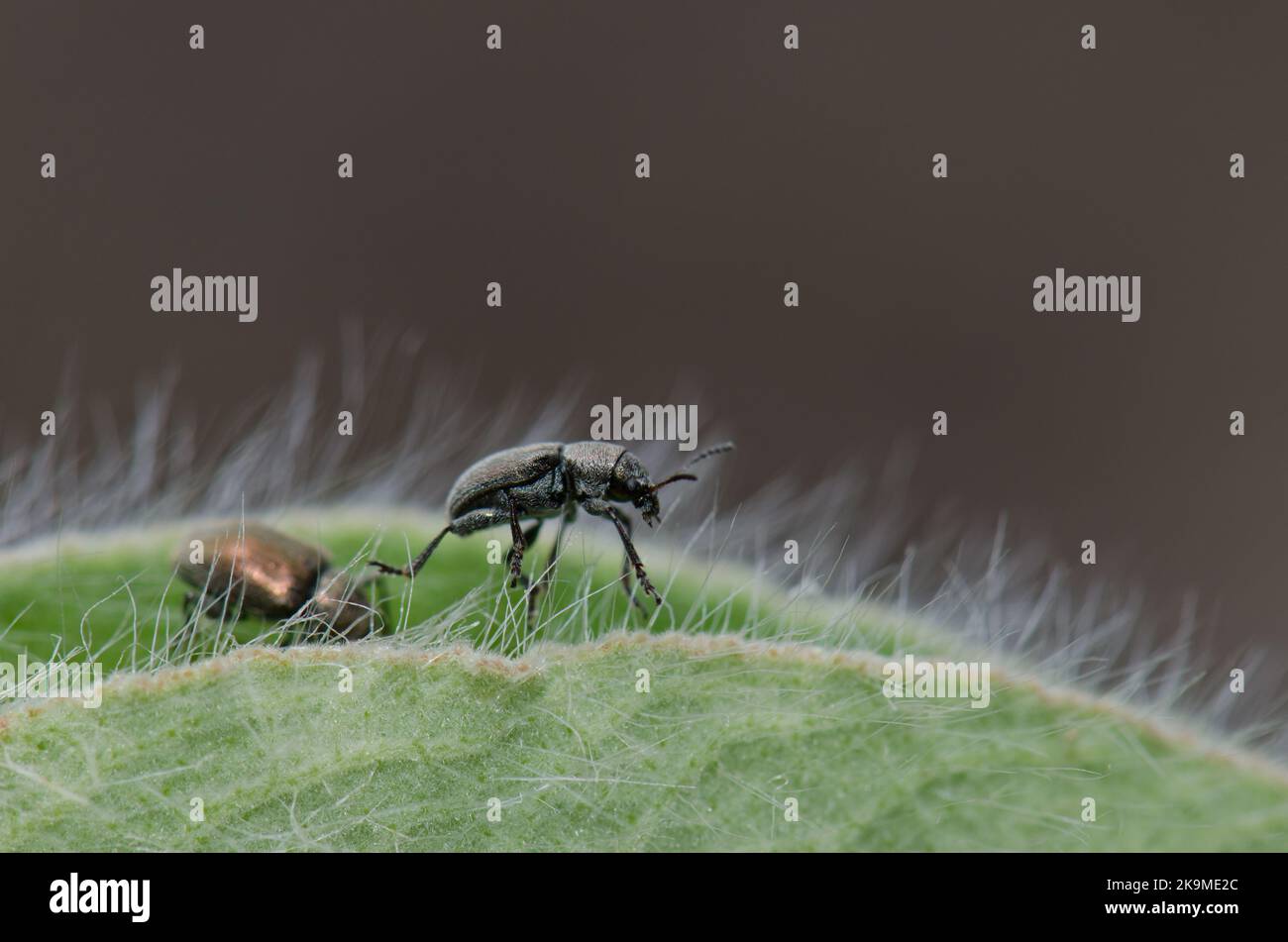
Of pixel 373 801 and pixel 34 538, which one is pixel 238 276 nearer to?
pixel 34 538

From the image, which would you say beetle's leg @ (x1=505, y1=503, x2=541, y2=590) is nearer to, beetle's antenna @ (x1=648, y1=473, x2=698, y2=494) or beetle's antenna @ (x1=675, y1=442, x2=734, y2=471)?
beetle's antenna @ (x1=648, y1=473, x2=698, y2=494)

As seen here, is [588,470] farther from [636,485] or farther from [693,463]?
[693,463]

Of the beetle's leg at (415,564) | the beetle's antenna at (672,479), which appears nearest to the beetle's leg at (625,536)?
the beetle's antenna at (672,479)

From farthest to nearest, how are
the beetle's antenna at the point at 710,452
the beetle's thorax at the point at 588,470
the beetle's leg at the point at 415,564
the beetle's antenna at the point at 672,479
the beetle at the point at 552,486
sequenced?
1. the beetle's antenna at the point at 710,452
2. the beetle's antenna at the point at 672,479
3. the beetle's thorax at the point at 588,470
4. the beetle at the point at 552,486
5. the beetle's leg at the point at 415,564

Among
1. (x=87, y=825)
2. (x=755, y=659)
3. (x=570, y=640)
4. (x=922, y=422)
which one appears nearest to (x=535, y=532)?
(x=570, y=640)

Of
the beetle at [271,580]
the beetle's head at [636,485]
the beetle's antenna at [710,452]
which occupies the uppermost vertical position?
the beetle's antenna at [710,452]

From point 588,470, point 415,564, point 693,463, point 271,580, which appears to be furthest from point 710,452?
point 271,580

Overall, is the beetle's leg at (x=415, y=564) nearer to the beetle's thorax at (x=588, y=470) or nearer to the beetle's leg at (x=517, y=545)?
the beetle's leg at (x=517, y=545)
